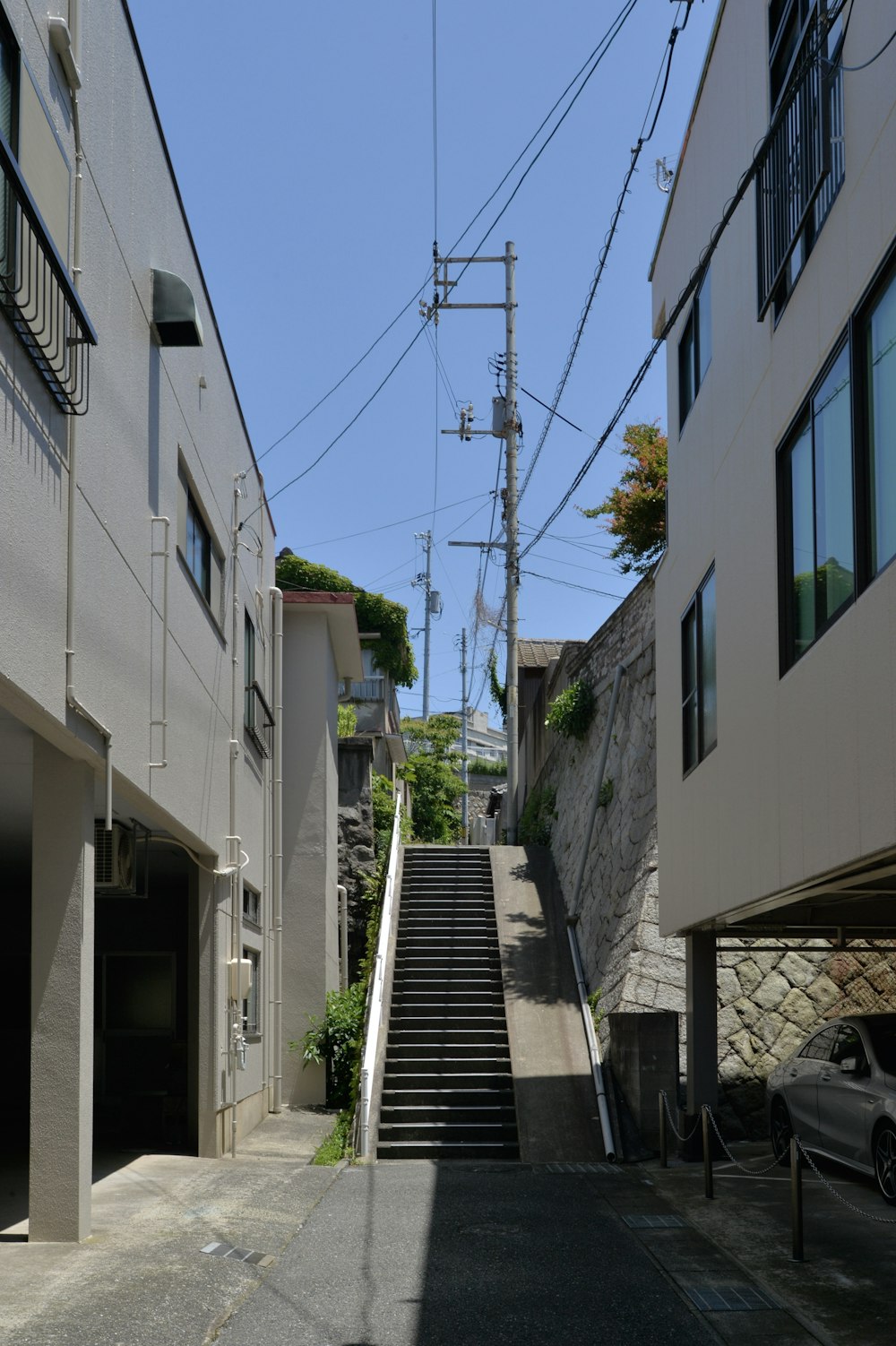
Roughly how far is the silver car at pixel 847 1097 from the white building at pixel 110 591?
5.47m

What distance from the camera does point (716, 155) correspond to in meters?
11.2

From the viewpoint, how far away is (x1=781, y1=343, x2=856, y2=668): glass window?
280 inches

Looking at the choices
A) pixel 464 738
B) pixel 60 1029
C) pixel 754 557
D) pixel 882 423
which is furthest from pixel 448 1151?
pixel 464 738

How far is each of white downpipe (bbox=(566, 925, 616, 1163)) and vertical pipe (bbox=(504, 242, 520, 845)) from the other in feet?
28.8

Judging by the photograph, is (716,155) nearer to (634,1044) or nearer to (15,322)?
(15,322)

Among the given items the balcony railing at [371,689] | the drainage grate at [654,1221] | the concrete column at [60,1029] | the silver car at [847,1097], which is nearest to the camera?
the concrete column at [60,1029]

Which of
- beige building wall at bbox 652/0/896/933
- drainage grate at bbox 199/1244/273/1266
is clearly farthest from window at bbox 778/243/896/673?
drainage grate at bbox 199/1244/273/1266

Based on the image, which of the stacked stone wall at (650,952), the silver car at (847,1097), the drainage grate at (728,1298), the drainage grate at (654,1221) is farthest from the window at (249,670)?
the drainage grate at (728,1298)

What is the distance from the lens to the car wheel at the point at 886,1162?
9.84 metres

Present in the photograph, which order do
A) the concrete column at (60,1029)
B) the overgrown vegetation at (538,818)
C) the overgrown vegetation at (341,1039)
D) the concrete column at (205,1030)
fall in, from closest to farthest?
the concrete column at (60,1029) < the concrete column at (205,1030) < the overgrown vegetation at (341,1039) < the overgrown vegetation at (538,818)

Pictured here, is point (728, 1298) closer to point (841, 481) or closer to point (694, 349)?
point (841, 481)

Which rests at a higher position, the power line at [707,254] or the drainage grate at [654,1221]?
the power line at [707,254]

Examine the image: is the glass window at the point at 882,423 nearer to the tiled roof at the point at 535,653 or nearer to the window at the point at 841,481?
the window at the point at 841,481

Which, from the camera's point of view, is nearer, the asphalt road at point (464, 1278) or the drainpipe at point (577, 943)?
the asphalt road at point (464, 1278)
